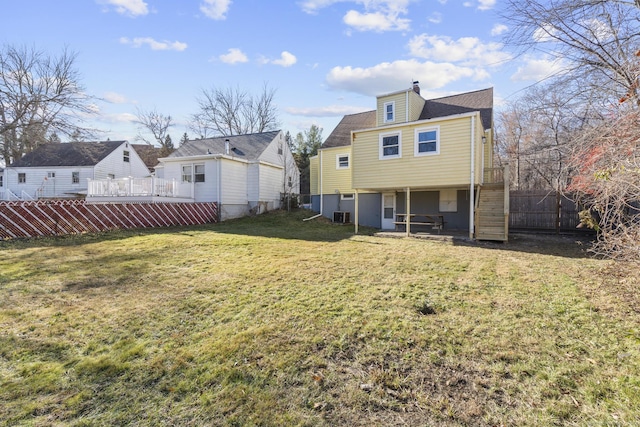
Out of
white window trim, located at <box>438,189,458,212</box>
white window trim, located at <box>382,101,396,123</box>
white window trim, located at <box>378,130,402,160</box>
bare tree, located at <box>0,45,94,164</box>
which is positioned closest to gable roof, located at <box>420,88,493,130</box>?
white window trim, located at <box>382,101,396,123</box>

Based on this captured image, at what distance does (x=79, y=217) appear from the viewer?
1082cm

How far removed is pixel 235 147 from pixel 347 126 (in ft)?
25.3

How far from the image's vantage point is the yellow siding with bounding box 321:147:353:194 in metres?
16.8

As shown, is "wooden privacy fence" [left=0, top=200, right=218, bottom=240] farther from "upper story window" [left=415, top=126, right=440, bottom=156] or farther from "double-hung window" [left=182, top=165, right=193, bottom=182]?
"upper story window" [left=415, top=126, right=440, bottom=156]

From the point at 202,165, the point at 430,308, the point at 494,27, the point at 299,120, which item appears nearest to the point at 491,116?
the point at 494,27

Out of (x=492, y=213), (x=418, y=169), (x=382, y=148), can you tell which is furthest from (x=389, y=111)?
(x=492, y=213)

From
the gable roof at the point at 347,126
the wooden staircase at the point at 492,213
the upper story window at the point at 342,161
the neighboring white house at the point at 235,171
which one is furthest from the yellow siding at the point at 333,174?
the wooden staircase at the point at 492,213

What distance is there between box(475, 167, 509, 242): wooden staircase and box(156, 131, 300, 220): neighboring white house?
41.3 ft

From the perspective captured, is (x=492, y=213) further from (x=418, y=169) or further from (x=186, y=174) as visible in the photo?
(x=186, y=174)

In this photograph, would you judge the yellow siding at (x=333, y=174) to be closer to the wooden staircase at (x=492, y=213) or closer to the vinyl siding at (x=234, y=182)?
the vinyl siding at (x=234, y=182)

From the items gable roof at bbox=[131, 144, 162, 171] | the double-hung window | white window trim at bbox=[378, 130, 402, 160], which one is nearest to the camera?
white window trim at bbox=[378, 130, 402, 160]

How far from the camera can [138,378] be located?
2.56 metres

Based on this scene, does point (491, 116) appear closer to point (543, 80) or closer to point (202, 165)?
point (543, 80)

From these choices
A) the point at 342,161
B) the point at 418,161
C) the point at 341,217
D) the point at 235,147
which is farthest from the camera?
the point at 235,147
